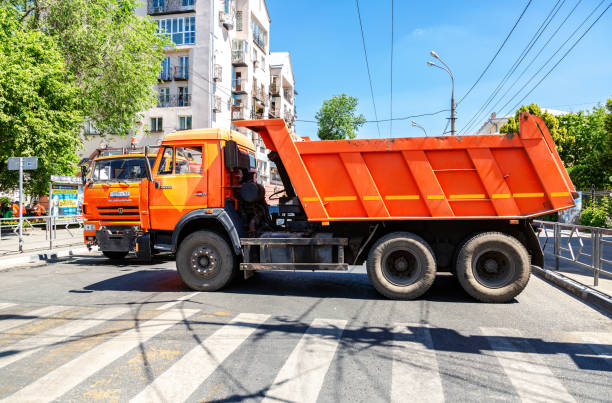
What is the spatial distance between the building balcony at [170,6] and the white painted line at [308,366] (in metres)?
33.1

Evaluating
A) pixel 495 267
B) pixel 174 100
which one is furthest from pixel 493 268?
pixel 174 100

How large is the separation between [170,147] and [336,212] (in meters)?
3.31

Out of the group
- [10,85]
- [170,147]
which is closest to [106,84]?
[10,85]

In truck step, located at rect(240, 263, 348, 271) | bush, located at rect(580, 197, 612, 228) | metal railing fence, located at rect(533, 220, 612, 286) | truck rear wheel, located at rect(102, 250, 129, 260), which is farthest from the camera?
bush, located at rect(580, 197, 612, 228)

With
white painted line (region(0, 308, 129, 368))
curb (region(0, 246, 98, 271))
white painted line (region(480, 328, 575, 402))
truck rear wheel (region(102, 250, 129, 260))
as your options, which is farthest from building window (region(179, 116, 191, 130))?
white painted line (region(480, 328, 575, 402))

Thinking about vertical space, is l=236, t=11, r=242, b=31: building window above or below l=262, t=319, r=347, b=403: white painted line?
above

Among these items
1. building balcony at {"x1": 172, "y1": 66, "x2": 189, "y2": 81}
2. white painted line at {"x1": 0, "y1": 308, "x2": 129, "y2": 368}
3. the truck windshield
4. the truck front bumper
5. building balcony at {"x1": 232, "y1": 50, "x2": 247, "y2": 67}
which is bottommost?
white painted line at {"x1": 0, "y1": 308, "x2": 129, "y2": 368}

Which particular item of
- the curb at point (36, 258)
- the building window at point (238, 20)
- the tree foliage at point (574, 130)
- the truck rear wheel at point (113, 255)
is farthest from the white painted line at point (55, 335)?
the tree foliage at point (574, 130)

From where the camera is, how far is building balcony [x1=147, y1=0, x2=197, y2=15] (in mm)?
32281

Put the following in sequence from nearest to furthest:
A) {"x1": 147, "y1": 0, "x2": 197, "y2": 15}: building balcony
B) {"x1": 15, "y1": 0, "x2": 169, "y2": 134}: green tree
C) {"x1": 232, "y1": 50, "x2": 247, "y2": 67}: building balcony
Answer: {"x1": 15, "y1": 0, "x2": 169, "y2": 134}: green tree < {"x1": 147, "y1": 0, "x2": 197, "y2": 15}: building balcony < {"x1": 232, "y1": 50, "x2": 247, "y2": 67}: building balcony

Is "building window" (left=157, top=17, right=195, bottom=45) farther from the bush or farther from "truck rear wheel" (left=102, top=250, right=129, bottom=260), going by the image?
the bush

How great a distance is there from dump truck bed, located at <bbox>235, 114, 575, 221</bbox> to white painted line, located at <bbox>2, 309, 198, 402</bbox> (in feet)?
9.92

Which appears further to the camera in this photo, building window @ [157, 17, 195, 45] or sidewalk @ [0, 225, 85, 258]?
building window @ [157, 17, 195, 45]

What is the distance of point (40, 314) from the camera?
19.4 ft
